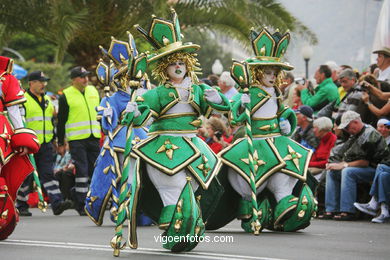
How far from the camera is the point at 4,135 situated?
10.7 meters

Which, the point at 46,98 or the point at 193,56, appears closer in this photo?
the point at 193,56

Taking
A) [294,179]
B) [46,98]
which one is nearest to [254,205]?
[294,179]

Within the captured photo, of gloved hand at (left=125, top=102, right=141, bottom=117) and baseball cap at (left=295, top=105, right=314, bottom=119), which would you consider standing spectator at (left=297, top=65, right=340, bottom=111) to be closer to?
baseball cap at (left=295, top=105, right=314, bottom=119)

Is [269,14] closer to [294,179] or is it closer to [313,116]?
[313,116]

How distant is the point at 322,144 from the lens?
50.2 feet

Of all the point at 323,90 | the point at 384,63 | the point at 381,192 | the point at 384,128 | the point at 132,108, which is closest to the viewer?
the point at 132,108

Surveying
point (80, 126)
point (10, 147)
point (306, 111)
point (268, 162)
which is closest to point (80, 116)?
point (80, 126)

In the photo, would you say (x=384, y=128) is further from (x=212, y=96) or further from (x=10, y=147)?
(x=10, y=147)

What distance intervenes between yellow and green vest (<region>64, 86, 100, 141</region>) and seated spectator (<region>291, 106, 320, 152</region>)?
312 centimetres

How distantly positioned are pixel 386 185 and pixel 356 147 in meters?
0.81

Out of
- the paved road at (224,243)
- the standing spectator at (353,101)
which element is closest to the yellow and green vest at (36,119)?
the paved road at (224,243)

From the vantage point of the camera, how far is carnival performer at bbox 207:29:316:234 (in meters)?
12.0

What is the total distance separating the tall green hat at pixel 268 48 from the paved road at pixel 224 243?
1.99 metres

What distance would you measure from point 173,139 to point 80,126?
6.11 meters
